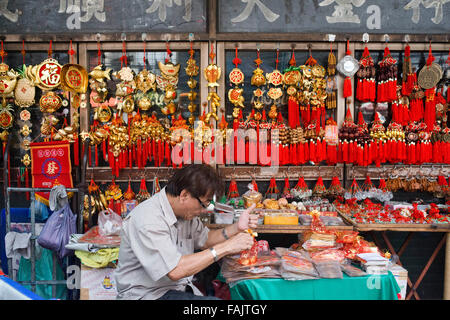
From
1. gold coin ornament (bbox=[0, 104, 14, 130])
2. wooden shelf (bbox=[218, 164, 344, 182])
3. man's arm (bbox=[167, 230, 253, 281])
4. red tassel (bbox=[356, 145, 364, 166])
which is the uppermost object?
gold coin ornament (bbox=[0, 104, 14, 130])

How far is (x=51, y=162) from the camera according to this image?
361cm

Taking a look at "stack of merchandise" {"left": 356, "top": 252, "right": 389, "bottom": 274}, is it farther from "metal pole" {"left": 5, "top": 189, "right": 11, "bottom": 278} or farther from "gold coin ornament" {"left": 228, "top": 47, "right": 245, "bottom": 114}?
"metal pole" {"left": 5, "top": 189, "right": 11, "bottom": 278}

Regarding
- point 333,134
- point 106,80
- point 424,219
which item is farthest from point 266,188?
point 106,80

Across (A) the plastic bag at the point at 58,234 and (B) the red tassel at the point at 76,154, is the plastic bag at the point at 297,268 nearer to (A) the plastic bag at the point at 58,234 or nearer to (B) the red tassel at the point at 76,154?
Result: (A) the plastic bag at the point at 58,234

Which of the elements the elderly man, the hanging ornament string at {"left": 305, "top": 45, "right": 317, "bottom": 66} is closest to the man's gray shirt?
the elderly man

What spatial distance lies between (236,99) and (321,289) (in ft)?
7.00

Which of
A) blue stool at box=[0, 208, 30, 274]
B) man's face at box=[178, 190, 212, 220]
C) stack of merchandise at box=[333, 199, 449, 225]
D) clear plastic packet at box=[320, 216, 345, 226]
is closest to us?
man's face at box=[178, 190, 212, 220]

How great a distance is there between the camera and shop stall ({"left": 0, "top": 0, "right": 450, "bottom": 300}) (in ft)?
11.9

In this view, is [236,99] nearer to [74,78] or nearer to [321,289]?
[74,78]

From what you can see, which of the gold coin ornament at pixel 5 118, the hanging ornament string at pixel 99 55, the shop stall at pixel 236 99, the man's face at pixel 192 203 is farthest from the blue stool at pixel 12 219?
the man's face at pixel 192 203

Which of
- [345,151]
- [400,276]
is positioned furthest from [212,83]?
[400,276]

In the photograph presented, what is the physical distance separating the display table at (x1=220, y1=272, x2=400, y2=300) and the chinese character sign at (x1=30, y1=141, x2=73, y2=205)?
2.30 meters

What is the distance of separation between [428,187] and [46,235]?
3.79 m

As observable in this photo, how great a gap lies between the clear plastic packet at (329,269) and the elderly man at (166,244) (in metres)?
0.54
